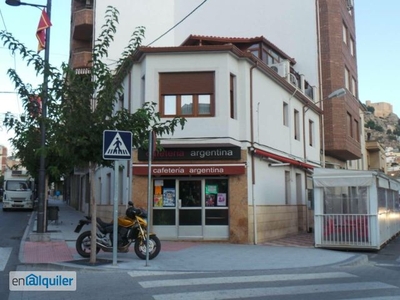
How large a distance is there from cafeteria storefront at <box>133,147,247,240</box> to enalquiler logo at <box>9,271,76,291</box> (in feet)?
20.7

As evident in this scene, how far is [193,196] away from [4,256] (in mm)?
6294

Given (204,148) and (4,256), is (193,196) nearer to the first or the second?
(204,148)

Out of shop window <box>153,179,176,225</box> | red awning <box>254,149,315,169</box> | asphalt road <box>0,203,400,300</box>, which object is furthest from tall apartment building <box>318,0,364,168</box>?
asphalt road <box>0,203,400,300</box>

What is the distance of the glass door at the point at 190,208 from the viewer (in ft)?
50.2

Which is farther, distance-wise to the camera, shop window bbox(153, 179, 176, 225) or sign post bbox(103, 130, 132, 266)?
shop window bbox(153, 179, 176, 225)

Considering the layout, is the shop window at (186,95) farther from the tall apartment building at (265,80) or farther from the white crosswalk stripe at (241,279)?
the white crosswalk stripe at (241,279)

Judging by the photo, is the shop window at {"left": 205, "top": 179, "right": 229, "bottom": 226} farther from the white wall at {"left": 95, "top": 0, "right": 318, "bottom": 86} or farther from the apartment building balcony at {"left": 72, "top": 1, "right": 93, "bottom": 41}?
the apartment building balcony at {"left": 72, "top": 1, "right": 93, "bottom": 41}

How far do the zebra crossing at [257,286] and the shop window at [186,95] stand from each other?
716cm

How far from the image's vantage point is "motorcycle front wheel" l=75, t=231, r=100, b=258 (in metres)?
10.7

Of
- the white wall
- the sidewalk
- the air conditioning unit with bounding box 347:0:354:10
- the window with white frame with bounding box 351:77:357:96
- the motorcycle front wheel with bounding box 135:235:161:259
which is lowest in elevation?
the sidewalk

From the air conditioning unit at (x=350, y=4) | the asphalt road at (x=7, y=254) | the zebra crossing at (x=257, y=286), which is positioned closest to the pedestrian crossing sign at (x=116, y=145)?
the zebra crossing at (x=257, y=286)

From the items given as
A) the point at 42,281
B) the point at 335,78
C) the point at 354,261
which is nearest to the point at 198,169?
the point at 354,261

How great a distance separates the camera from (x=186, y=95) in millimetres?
15453

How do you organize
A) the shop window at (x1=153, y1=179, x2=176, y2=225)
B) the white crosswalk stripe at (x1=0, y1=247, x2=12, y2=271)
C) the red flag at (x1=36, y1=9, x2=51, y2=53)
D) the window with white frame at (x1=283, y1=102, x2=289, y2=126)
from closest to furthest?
the white crosswalk stripe at (x1=0, y1=247, x2=12, y2=271) → the red flag at (x1=36, y1=9, x2=51, y2=53) → the shop window at (x1=153, y1=179, x2=176, y2=225) → the window with white frame at (x1=283, y1=102, x2=289, y2=126)
